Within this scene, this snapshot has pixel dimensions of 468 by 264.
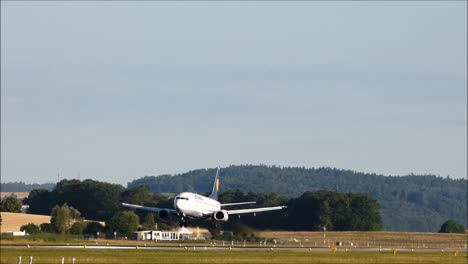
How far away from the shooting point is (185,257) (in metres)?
112

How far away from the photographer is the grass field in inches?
4055

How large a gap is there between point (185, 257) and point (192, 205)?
32.3 metres

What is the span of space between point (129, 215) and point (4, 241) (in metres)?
45.1

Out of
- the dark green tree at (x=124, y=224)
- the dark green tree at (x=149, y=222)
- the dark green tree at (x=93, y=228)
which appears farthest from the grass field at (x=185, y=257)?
the dark green tree at (x=149, y=222)

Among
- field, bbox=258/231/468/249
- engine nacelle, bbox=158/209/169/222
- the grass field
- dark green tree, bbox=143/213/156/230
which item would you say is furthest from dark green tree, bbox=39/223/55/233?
the grass field

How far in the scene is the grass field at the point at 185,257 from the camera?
103000mm

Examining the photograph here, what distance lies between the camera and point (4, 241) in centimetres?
14500

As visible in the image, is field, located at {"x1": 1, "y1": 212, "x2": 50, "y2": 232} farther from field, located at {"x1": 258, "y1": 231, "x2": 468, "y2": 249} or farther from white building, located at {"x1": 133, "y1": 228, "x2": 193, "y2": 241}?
field, located at {"x1": 258, "y1": 231, "x2": 468, "y2": 249}

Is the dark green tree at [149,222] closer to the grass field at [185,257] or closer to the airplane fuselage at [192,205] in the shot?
the airplane fuselage at [192,205]

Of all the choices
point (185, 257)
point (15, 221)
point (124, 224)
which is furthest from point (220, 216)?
point (15, 221)

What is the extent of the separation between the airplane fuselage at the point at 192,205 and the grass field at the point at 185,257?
15.9m

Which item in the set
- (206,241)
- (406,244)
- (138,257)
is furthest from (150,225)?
(138,257)

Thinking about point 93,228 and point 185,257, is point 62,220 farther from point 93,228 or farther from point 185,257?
point 185,257

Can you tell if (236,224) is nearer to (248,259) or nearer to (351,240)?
(351,240)
